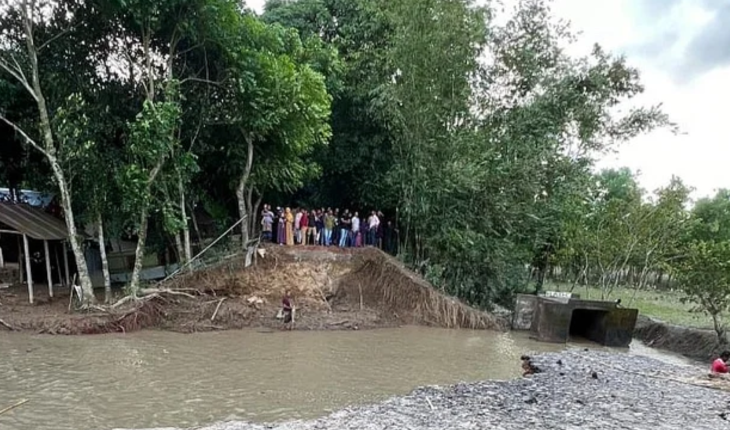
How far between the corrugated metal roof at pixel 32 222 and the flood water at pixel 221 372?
180 inches

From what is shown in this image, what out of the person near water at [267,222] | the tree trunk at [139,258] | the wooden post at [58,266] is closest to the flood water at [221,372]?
the tree trunk at [139,258]

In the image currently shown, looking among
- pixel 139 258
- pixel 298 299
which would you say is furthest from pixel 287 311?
pixel 139 258

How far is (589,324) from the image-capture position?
21422 mm

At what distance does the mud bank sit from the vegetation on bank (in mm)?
1292

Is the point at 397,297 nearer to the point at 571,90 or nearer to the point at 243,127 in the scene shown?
the point at 243,127

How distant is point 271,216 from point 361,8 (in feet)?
31.2

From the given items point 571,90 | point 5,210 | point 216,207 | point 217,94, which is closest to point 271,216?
point 216,207

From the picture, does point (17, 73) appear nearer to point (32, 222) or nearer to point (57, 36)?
point (57, 36)

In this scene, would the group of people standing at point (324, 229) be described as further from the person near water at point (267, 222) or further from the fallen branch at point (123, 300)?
the fallen branch at point (123, 300)

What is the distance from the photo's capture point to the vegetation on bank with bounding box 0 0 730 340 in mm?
18781

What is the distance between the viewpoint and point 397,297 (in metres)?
21.5

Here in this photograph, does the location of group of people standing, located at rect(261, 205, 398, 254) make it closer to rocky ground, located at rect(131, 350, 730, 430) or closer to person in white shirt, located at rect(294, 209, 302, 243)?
person in white shirt, located at rect(294, 209, 302, 243)

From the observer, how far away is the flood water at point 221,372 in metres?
10.1

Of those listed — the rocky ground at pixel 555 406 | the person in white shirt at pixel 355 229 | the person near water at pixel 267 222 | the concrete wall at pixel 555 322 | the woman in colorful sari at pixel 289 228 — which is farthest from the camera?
the person in white shirt at pixel 355 229
